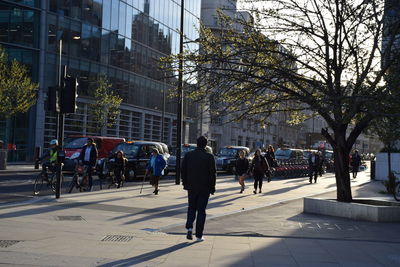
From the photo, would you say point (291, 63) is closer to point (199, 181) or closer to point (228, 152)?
point (199, 181)

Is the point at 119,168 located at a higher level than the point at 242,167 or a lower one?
lower

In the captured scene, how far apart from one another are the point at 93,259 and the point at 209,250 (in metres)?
1.80

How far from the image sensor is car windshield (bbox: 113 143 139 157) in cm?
2448

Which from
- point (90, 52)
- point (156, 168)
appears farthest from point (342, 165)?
point (90, 52)

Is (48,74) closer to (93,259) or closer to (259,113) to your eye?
(259,113)

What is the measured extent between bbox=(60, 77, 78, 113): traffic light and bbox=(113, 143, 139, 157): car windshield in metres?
10.4

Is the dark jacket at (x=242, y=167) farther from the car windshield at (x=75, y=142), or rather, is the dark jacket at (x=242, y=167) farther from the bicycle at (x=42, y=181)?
the car windshield at (x=75, y=142)

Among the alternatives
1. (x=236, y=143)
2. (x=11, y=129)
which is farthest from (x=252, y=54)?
(x=236, y=143)

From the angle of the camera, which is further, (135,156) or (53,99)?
(135,156)

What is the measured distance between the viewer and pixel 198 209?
8914 mm

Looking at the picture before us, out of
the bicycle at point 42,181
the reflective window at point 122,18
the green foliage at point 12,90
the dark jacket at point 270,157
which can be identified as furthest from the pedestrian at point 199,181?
the reflective window at point 122,18

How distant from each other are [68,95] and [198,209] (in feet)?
21.9

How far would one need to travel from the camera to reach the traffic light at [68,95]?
14.1m

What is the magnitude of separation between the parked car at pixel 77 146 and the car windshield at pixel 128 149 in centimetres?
108
